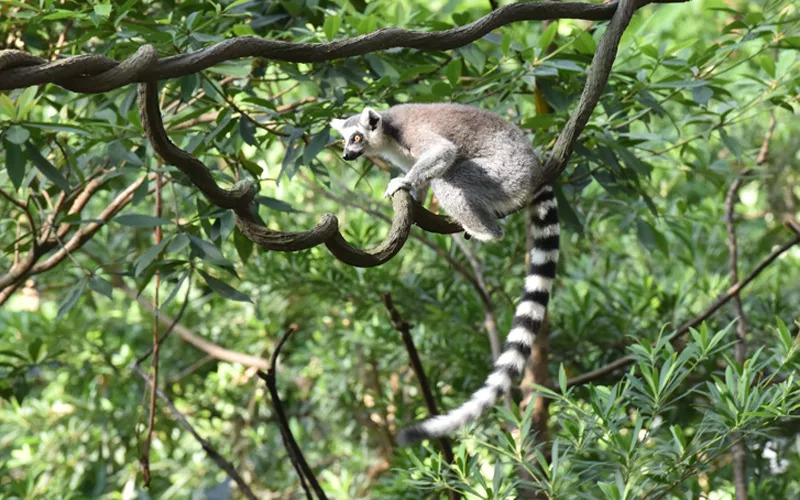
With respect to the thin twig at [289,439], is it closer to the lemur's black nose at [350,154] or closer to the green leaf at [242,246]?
the green leaf at [242,246]

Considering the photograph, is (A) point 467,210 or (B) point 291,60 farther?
(A) point 467,210

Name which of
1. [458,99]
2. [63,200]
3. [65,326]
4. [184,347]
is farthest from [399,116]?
[184,347]

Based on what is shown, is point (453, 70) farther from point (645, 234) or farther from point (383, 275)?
point (383, 275)

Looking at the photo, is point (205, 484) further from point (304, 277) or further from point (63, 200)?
point (63, 200)

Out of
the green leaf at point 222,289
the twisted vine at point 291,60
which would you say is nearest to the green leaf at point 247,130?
the green leaf at point 222,289

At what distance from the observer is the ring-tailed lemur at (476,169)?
227cm

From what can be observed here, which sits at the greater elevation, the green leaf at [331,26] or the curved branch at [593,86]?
the green leaf at [331,26]

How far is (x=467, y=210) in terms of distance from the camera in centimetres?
231

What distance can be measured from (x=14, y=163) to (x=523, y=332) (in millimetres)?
1203

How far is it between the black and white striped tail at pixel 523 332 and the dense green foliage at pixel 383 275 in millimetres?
101

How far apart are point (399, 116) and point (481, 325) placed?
1.00 metres

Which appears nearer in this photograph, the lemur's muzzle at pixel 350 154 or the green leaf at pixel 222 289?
the green leaf at pixel 222 289

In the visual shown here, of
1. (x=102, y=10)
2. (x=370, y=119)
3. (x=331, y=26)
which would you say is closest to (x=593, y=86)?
(x=331, y=26)

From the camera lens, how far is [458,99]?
277 cm
